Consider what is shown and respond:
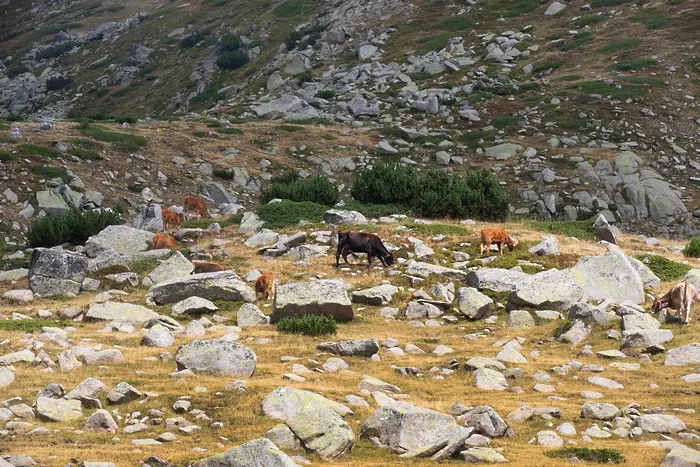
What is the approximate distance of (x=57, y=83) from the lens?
92.3 meters

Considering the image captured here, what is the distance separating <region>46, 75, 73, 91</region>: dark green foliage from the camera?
92.2 metres

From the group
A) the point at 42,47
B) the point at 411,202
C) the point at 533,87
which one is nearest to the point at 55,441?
the point at 411,202

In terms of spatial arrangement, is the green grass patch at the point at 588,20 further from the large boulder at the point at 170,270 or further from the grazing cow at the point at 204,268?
the grazing cow at the point at 204,268

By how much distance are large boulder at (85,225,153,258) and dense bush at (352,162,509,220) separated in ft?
38.2

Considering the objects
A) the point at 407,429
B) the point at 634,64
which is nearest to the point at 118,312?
the point at 407,429

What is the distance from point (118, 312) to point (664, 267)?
16017 millimetres

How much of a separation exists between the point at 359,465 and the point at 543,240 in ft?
58.8

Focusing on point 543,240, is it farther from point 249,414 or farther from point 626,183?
point 626,183

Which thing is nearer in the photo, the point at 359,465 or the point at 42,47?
the point at 359,465

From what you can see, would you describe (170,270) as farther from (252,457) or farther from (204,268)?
(252,457)

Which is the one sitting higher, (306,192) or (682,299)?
(682,299)

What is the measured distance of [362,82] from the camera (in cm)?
6372

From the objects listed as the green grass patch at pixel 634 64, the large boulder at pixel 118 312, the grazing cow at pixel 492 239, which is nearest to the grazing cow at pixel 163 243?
the large boulder at pixel 118 312

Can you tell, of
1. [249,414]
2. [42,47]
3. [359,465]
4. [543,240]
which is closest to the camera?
[359,465]
